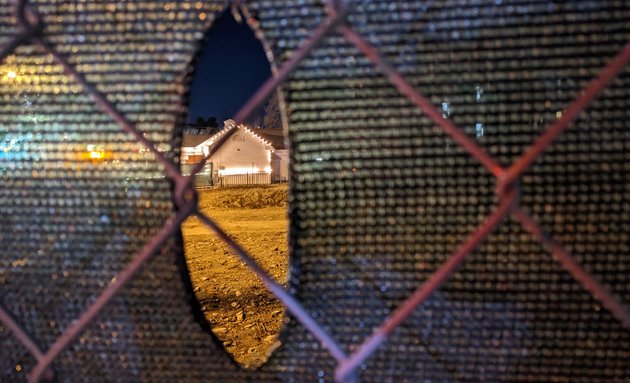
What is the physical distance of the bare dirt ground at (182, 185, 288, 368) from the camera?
13.8ft

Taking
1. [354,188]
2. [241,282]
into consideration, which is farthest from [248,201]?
[354,188]

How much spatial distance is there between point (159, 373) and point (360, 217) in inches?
25.7

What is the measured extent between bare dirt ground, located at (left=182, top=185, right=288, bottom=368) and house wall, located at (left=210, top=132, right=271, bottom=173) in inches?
556

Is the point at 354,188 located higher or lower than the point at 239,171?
lower

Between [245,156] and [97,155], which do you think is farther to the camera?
→ [245,156]

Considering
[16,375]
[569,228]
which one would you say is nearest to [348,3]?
[569,228]

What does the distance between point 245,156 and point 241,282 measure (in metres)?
21.3

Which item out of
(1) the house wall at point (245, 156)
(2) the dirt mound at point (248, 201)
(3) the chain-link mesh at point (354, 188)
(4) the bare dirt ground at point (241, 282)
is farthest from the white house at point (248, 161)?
(3) the chain-link mesh at point (354, 188)

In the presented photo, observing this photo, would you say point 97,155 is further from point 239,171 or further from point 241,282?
point 239,171

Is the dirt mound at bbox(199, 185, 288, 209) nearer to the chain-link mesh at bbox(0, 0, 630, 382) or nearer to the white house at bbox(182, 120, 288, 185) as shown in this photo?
the white house at bbox(182, 120, 288, 185)

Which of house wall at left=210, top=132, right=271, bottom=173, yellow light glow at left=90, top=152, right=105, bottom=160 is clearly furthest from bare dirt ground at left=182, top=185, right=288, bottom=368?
house wall at left=210, top=132, right=271, bottom=173

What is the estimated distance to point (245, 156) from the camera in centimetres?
2678

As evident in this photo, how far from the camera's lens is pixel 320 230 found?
Answer: 3.89 feet

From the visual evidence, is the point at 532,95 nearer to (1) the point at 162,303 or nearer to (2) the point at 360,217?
(2) the point at 360,217
